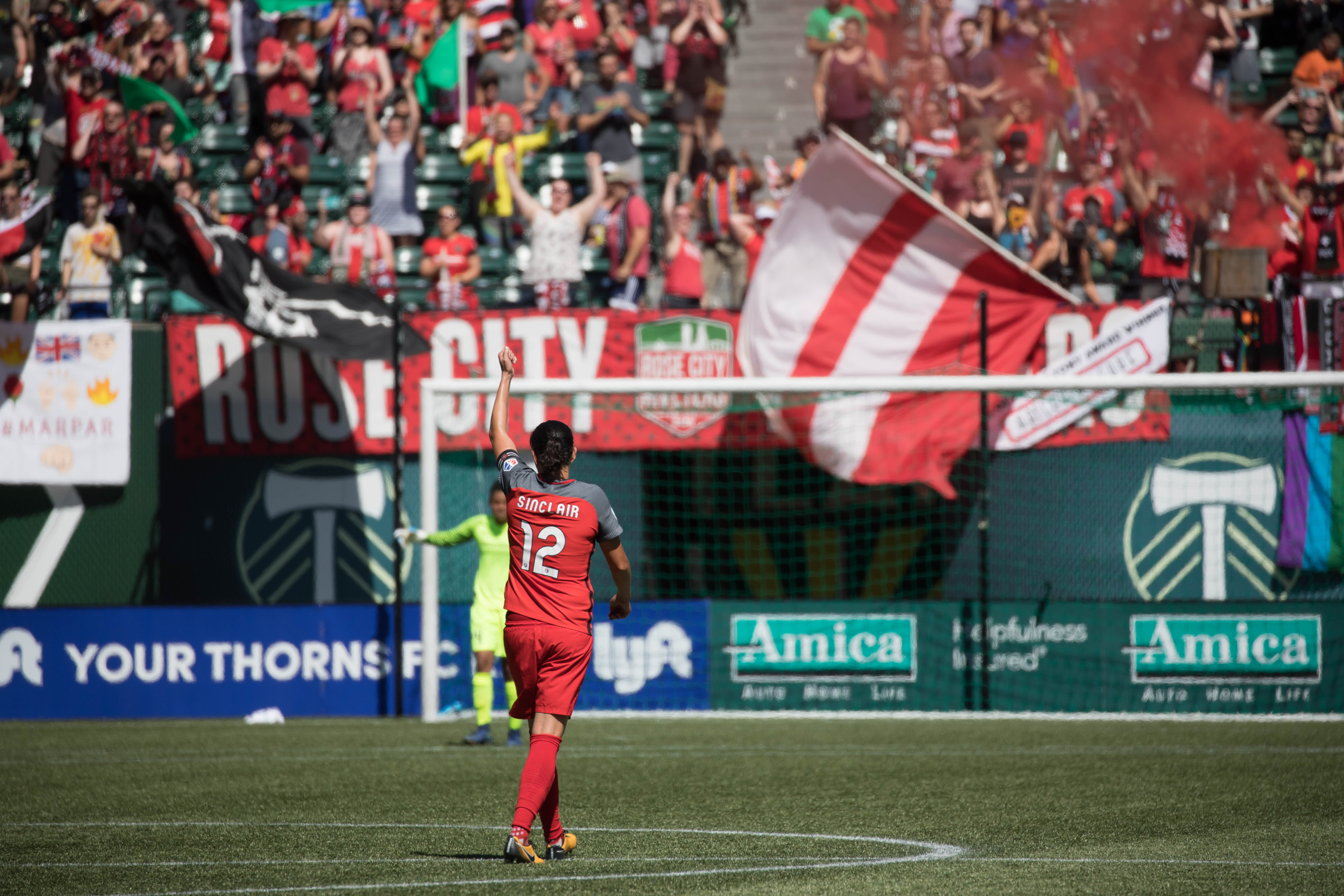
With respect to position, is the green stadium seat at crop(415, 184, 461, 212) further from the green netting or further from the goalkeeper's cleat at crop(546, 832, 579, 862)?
the goalkeeper's cleat at crop(546, 832, 579, 862)

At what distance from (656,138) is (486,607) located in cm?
799

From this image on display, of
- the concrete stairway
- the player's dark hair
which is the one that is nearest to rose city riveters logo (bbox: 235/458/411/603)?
the concrete stairway

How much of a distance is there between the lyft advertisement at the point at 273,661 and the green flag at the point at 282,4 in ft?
24.1

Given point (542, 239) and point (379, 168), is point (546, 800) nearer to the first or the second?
point (542, 239)

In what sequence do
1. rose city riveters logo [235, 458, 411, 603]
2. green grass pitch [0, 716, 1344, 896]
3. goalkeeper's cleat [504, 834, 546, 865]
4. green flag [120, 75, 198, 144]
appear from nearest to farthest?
green grass pitch [0, 716, 1344, 896]
goalkeeper's cleat [504, 834, 546, 865]
rose city riveters logo [235, 458, 411, 603]
green flag [120, 75, 198, 144]

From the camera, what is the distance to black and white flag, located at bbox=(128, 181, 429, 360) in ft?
49.1

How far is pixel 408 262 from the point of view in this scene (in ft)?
59.2

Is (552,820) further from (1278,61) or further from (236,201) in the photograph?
(1278,61)

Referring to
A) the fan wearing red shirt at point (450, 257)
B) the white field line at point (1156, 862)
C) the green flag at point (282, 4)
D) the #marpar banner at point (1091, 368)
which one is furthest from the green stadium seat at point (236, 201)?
the white field line at point (1156, 862)

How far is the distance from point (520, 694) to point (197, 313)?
10.5 meters

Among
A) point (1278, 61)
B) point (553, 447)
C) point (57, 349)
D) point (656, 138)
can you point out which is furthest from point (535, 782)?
point (1278, 61)

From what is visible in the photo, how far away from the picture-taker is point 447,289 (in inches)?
623

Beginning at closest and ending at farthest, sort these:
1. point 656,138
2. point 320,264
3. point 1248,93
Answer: point 1248,93 < point 320,264 < point 656,138

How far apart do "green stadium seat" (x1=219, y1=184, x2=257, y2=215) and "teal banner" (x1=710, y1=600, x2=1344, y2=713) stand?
847cm
